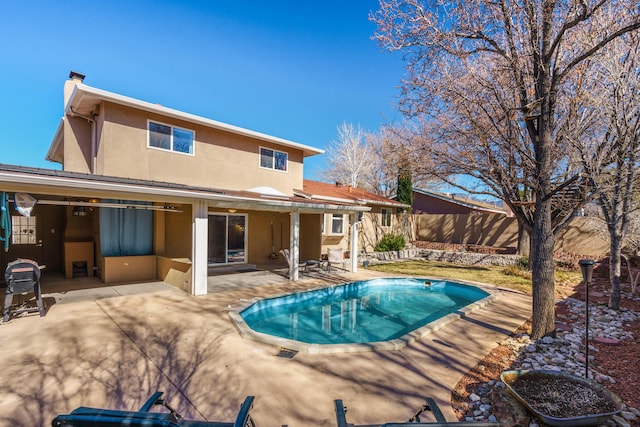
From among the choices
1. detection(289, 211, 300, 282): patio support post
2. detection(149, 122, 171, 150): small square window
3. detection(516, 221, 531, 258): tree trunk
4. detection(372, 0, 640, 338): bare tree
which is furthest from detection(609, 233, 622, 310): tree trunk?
detection(149, 122, 171, 150): small square window

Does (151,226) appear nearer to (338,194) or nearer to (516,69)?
(338,194)

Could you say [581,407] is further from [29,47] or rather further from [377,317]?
[29,47]

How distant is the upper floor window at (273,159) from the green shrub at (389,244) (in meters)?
8.29

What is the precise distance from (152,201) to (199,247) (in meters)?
2.22

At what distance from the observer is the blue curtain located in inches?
417

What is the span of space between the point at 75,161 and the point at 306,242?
35.5ft

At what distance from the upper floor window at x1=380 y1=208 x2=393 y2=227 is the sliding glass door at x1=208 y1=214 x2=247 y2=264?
10684 millimetres

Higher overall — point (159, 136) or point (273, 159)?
point (159, 136)

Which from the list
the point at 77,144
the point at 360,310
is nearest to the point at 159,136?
the point at 77,144

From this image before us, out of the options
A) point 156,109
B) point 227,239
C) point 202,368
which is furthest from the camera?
point 227,239

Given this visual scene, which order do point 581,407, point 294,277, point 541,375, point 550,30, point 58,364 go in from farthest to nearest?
point 294,277 < point 550,30 < point 58,364 < point 541,375 < point 581,407

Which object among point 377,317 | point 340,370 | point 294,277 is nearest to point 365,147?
point 294,277

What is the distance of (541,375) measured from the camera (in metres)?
4.46

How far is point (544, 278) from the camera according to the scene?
6383mm
